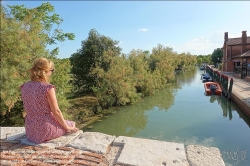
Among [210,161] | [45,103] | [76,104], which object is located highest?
[45,103]

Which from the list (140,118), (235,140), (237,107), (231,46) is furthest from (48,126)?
(231,46)

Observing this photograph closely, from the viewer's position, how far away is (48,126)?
2.59 metres

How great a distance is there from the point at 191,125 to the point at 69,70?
23.5 feet

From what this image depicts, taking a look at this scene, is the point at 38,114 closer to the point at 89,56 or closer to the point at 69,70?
the point at 69,70

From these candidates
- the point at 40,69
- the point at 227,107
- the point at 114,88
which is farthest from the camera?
the point at 227,107

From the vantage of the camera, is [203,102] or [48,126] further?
[203,102]

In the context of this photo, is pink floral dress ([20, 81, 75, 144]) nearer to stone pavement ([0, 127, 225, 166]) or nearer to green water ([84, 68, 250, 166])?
stone pavement ([0, 127, 225, 166])

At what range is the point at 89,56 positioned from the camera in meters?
16.5

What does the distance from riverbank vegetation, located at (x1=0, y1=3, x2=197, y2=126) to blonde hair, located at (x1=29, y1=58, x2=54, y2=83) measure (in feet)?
10.5

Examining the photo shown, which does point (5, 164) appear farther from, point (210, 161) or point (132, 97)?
point (132, 97)

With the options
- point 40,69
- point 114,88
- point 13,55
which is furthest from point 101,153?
point 114,88

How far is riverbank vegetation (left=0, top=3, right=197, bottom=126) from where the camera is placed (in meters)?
5.46

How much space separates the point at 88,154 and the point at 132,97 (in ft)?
41.3

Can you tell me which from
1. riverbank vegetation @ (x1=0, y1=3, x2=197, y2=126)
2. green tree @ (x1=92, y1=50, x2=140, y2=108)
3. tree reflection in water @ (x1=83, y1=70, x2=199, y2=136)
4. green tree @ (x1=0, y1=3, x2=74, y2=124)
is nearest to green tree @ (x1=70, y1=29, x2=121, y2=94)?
riverbank vegetation @ (x1=0, y1=3, x2=197, y2=126)
